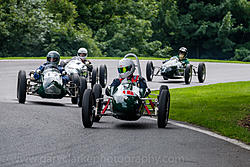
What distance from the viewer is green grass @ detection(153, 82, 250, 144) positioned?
1205 cm

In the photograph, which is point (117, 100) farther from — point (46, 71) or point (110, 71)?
point (110, 71)

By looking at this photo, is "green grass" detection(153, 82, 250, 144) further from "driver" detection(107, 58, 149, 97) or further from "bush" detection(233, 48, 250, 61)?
"bush" detection(233, 48, 250, 61)

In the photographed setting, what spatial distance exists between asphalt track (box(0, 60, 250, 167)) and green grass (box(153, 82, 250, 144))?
837 mm

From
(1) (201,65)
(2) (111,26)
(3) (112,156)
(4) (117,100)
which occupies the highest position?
(2) (111,26)

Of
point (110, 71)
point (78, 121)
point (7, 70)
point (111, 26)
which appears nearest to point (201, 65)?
point (110, 71)

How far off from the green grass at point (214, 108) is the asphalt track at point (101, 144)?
2.75ft

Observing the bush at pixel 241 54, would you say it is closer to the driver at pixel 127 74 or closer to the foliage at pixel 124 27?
the foliage at pixel 124 27

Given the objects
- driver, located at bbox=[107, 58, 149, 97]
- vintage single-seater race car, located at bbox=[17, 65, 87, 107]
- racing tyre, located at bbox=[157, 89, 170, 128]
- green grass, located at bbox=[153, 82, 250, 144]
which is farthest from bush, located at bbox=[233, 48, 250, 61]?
racing tyre, located at bbox=[157, 89, 170, 128]

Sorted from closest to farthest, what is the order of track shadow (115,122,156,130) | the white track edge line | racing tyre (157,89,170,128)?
1. the white track edge line
2. racing tyre (157,89,170,128)
3. track shadow (115,122,156,130)

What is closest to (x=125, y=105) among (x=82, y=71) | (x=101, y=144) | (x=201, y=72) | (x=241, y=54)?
(x=101, y=144)

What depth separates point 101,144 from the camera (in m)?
9.71

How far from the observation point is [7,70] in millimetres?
32062

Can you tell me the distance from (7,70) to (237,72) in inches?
515

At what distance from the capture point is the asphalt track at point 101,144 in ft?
27.6
